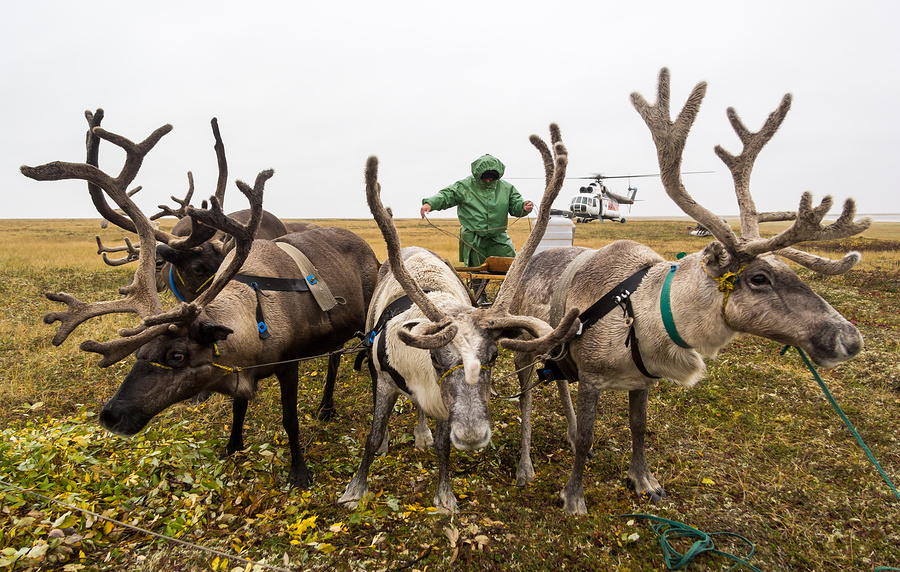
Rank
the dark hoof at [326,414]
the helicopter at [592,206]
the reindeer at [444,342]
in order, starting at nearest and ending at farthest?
the reindeer at [444,342], the dark hoof at [326,414], the helicopter at [592,206]

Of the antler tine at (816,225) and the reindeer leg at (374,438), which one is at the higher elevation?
the antler tine at (816,225)

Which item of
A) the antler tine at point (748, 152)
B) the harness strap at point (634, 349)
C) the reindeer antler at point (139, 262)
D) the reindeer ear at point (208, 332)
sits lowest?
the harness strap at point (634, 349)

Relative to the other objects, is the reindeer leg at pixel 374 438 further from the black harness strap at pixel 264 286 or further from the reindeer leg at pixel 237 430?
the reindeer leg at pixel 237 430

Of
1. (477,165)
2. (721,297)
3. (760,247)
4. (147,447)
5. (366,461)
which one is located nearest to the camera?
(760,247)

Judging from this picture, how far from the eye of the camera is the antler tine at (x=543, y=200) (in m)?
3.87

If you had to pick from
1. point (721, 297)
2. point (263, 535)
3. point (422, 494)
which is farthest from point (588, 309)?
point (263, 535)

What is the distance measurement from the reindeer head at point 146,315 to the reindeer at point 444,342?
4.94 ft

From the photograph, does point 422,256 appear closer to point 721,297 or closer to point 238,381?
point 238,381

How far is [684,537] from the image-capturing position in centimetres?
406

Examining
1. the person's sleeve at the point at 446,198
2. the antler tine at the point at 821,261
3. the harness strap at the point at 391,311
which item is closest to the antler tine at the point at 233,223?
the harness strap at the point at 391,311

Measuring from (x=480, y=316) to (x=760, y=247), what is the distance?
7.56 feet

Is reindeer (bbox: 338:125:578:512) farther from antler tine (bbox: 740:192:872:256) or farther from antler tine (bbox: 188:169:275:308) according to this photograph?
antler tine (bbox: 740:192:872:256)

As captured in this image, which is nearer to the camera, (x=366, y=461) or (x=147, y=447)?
(x=366, y=461)

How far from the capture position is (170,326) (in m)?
3.85
